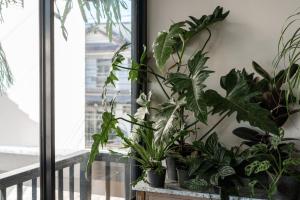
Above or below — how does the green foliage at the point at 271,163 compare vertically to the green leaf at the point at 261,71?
below

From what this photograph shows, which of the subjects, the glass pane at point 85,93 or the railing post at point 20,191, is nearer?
the railing post at point 20,191

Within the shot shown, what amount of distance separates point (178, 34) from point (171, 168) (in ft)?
2.85

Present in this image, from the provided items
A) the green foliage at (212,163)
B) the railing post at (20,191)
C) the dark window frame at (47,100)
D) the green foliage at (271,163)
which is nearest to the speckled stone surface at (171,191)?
the green foliage at (212,163)

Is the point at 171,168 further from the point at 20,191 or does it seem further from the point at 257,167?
the point at 20,191

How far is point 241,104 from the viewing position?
1.69 m

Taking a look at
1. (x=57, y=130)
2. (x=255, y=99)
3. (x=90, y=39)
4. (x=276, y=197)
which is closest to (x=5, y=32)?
(x=57, y=130)

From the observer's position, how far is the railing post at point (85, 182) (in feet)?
6.40

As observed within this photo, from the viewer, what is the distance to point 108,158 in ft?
7.30

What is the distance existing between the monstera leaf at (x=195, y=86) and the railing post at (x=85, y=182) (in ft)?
2.50

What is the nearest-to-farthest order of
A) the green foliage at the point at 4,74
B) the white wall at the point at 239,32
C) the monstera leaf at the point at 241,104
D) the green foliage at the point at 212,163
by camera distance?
the green foliage at the point at 4,74, the monstera leaf at the point at 241,104, the green foliage at the point at 212,163, the white wall at the point at 239,32

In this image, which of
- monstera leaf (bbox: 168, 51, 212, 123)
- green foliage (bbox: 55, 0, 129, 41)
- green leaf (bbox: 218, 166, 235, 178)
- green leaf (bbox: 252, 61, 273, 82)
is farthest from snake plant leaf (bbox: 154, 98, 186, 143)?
green foliage (bbox: 55, 0, 129, 41)

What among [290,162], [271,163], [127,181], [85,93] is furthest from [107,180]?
[290,162]

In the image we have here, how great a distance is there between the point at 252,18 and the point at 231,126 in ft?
2.49

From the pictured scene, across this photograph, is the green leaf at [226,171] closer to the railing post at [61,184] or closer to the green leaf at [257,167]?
the green leaf at [257,167]
